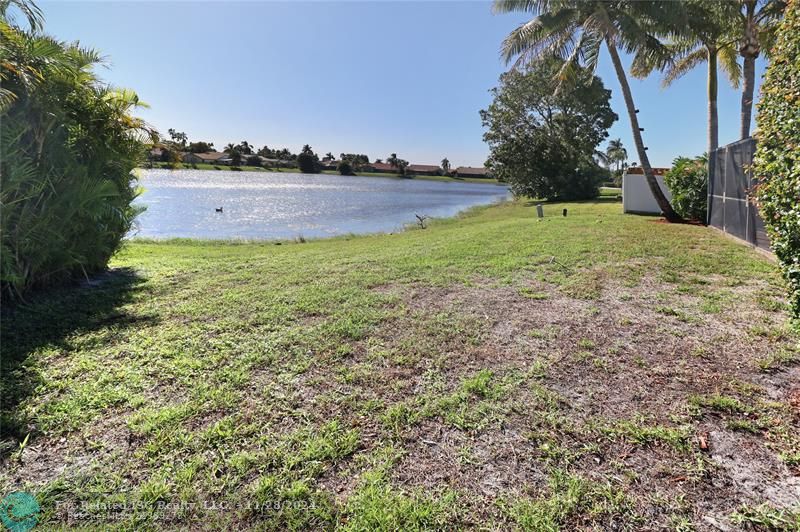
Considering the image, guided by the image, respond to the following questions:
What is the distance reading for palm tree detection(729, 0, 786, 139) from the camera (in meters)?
11.4

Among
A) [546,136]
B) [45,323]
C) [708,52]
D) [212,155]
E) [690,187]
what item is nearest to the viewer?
[45,323]

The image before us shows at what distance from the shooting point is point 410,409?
253cm

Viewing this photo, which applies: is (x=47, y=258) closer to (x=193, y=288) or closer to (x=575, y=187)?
(x=193, y=288)

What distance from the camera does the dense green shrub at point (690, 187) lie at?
11.1 meters

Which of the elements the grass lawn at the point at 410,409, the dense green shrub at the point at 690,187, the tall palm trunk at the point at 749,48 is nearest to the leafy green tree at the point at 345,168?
the tall palm trunk at the point at 749,48

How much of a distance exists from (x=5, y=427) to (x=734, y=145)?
1212 cm

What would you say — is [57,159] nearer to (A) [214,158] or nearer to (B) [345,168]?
(B) [345,168]

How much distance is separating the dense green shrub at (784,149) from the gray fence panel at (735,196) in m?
4.79

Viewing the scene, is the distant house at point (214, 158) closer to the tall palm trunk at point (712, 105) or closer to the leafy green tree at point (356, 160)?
the leafy green tree at point (356, 160)

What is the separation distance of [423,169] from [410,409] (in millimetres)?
127348

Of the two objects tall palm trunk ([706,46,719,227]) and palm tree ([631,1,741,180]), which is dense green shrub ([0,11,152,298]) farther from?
tall palm trunk ([706,46,719,227])

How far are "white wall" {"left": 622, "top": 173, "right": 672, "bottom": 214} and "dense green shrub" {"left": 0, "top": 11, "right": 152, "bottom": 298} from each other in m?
16.8

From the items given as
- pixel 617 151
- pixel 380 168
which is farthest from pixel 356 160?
pixel 617 151

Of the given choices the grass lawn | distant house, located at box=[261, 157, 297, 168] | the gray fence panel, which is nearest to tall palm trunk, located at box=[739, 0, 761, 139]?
the gray fence panel
